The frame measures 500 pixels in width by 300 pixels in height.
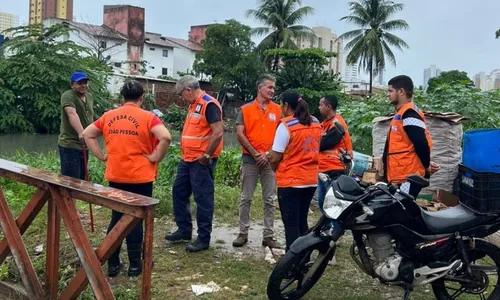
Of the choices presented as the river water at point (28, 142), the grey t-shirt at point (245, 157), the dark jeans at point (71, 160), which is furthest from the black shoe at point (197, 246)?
the river water at point (28, 142)

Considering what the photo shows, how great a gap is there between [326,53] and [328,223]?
34.8 m

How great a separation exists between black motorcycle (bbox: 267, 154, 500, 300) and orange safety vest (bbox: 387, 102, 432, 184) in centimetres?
42

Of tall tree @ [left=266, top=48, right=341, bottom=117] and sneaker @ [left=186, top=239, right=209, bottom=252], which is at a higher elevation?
tall tree @ [left=266, top=48, right=341, bottom=117]

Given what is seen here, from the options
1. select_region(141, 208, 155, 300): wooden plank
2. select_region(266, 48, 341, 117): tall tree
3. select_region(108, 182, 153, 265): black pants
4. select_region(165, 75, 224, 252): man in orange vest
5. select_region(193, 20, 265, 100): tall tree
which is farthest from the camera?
select_region(193, 20, 265, 100): tall tree

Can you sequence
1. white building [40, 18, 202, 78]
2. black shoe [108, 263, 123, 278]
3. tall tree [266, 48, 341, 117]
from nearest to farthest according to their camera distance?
black shoe [108, 263, 123, 278] < tall tree [266, 48, 341, 117] < white building [40, 18, 202, 78]

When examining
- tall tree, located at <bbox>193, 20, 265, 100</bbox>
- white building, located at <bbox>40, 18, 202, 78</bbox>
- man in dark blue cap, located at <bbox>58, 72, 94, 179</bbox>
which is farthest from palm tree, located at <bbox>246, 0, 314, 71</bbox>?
man in dark blue cap, located at <bbox>58, 72, 94, 179</bbox>

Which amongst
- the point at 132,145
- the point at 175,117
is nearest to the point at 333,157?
the point at 132,145

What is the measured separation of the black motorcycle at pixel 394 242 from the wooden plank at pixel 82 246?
130 centimetres

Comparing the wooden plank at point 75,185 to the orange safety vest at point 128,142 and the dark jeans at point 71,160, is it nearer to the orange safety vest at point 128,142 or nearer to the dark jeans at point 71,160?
the orange safety vest at point 128,142

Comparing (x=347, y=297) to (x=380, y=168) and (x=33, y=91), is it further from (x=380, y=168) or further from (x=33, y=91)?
(x=33, y=91)

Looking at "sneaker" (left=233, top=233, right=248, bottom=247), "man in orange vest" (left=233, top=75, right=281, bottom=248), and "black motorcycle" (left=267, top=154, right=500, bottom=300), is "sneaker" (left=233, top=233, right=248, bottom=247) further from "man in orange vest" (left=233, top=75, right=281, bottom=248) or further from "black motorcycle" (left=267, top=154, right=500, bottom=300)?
"black motorcycle" (left=267, top=154, right=500, bottom=300)

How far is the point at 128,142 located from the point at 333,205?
5.86 feet

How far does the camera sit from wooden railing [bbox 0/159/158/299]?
10.2 ft

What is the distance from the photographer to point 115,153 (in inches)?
173
